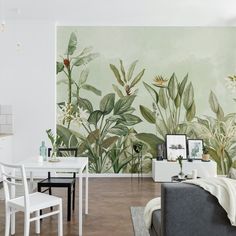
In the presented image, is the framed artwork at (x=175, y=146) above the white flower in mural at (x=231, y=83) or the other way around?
the other way around

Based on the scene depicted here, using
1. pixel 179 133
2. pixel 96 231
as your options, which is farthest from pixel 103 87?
pixel 96 231

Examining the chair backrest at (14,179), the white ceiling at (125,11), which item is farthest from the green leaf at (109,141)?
the chair backrest at (14,179)

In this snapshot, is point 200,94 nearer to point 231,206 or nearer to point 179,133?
point 179,133

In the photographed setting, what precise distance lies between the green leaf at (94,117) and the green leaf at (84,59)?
0.97m

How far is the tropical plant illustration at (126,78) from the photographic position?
676cm

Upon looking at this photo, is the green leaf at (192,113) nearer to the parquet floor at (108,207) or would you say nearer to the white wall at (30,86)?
the parquet floor at (108,207)

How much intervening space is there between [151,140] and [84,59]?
6.60ft

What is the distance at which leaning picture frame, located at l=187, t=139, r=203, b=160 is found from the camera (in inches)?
261

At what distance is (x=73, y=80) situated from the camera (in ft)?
22.1

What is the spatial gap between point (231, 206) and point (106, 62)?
4692 mm

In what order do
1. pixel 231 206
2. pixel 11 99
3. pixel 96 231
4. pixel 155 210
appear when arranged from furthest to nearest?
pixel 11 99 → pixel 96 231 → pixel 155 210 → pixel 231 206

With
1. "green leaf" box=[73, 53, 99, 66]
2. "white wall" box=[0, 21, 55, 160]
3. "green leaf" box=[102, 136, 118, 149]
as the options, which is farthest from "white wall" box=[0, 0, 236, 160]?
"green leaf" box=[102, 136, 118, 149]

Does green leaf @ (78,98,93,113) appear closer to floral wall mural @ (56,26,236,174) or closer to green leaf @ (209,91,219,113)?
floral wall mural @ (56,26,236,174)

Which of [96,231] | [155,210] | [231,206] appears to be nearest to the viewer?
[231,206]
